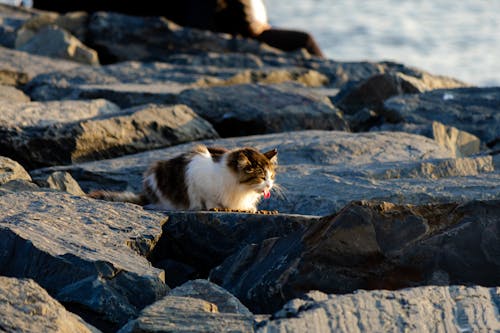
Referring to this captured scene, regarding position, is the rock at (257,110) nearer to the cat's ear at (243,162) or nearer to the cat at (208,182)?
the cat at (208,182)

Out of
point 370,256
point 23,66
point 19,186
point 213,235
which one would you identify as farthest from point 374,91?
point 370,256

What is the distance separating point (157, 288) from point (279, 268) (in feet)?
1.72

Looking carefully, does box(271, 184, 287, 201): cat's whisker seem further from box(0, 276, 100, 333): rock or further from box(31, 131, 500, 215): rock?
box(0, 276, 100, 333): rock

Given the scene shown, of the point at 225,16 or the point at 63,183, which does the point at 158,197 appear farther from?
the point at 225,16

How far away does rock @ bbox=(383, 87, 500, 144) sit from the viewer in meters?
8.95

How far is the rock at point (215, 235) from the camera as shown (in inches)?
200

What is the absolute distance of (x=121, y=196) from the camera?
6008 mm

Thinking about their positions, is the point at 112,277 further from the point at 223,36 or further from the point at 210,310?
the point at 223,36

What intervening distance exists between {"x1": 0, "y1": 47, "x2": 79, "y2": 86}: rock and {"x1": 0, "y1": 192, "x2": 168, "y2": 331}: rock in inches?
192

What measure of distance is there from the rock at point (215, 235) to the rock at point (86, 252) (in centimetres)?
13

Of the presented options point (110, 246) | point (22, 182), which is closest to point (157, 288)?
point (110, 246)

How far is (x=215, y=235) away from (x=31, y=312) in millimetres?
1596

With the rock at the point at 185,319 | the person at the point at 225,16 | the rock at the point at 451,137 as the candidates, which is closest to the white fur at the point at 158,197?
the rock at the point at 185,319

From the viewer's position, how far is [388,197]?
5809 millimetres
